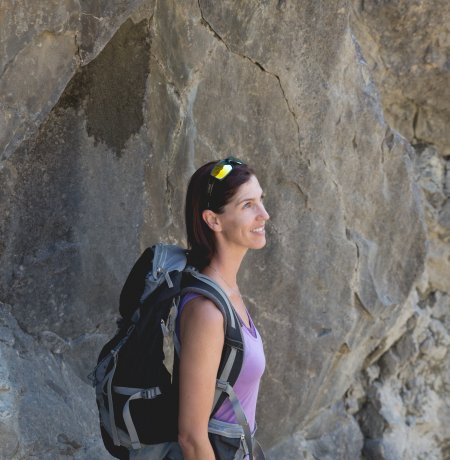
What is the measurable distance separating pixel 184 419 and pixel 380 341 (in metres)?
2.23

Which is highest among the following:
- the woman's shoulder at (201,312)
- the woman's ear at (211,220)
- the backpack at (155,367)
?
the woman's ear at (211,220)

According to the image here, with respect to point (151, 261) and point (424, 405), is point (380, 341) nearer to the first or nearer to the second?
point (424, 405)

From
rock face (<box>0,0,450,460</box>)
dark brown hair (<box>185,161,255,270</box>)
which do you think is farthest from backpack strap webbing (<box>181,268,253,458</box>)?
rock face (<box>0,0,450,460</box>)

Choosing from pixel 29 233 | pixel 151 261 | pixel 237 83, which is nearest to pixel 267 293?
pixel 237 83

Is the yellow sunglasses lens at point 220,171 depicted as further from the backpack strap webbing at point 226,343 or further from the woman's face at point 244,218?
the backpack strap webbing at point 226,343

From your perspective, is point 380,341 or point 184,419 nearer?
point 184,419

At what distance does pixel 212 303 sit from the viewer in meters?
1.87

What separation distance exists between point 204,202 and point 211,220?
0.05 m

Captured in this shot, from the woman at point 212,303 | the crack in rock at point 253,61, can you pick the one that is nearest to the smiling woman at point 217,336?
the woman at point 212,303

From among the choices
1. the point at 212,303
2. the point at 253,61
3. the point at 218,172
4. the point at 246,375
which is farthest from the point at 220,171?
the point at 253,61

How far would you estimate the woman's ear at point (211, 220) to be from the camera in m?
2.05

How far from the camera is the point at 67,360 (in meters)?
2.79

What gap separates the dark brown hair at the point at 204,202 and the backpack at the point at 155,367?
10 centimetres

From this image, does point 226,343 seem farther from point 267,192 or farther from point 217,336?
point 267,192
